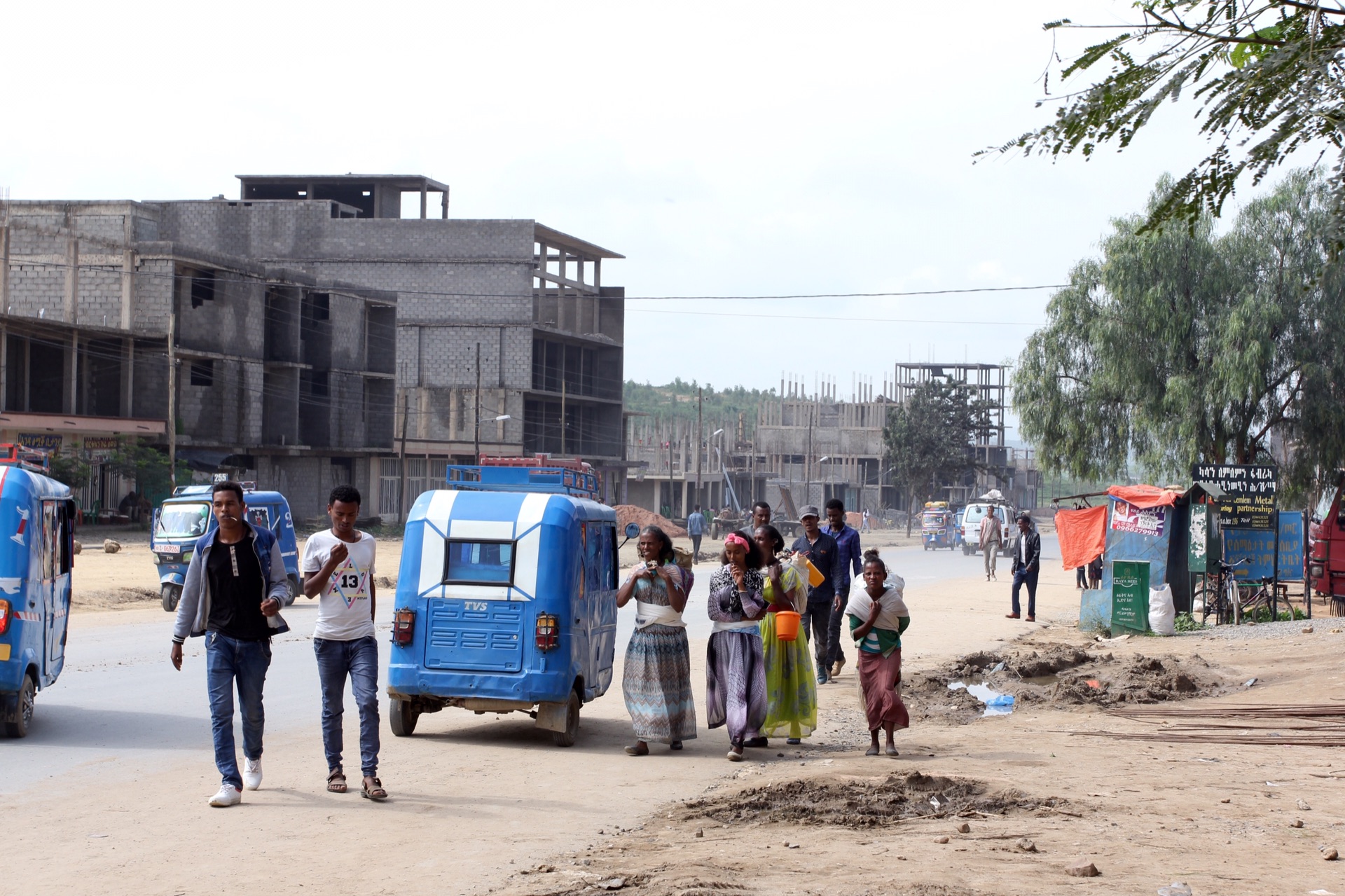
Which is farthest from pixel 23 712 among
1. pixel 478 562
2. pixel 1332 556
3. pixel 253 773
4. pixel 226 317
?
pixel 226 317

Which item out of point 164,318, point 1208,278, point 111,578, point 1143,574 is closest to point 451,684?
point 1143,574

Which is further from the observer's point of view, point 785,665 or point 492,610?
point 785,665

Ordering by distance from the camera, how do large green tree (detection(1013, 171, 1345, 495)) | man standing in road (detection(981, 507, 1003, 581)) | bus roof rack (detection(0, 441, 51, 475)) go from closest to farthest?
bus roof rack (detection(0, 441, 51, 475)), large green tree (detection(1013, 171, 1345, 495)), man standing in road (detection(981, 507, 1003, 581))

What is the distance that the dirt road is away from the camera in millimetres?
6242

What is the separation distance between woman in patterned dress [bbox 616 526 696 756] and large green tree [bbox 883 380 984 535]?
2961 inches

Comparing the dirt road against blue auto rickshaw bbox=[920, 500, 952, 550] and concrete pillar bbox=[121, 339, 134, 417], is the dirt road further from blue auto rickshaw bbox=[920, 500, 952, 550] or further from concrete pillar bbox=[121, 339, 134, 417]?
blue auto rickshaw bbox=[920, 500, 952, 550]

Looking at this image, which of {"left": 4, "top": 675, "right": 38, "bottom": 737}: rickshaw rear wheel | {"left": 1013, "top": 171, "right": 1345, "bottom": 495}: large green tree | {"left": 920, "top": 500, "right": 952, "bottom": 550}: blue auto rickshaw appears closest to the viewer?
{"left": 4, "top": 675, "right": 38, "bottom": 737}: rickshaw rear wheel

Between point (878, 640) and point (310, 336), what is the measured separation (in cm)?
5323

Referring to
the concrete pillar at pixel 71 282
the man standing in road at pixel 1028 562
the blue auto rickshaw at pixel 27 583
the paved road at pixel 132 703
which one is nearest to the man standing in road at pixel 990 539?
the man standing in road at pixel 1028 562

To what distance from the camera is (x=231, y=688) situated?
25.2 ft

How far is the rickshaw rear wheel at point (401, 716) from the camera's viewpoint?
34.7 feet

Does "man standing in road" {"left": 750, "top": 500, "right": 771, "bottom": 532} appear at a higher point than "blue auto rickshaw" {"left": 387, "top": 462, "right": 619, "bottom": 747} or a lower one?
higher

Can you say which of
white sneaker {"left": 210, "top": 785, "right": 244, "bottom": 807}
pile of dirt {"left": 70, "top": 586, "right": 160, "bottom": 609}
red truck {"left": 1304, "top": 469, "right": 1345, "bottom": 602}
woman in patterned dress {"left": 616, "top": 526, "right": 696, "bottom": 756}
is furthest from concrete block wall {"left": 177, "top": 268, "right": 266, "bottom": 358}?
white sneaker {"left": 210, "top": 785, "right": 244, "bottom": 807}

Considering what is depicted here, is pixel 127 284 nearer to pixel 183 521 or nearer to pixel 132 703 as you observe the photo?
pixel 183 521
